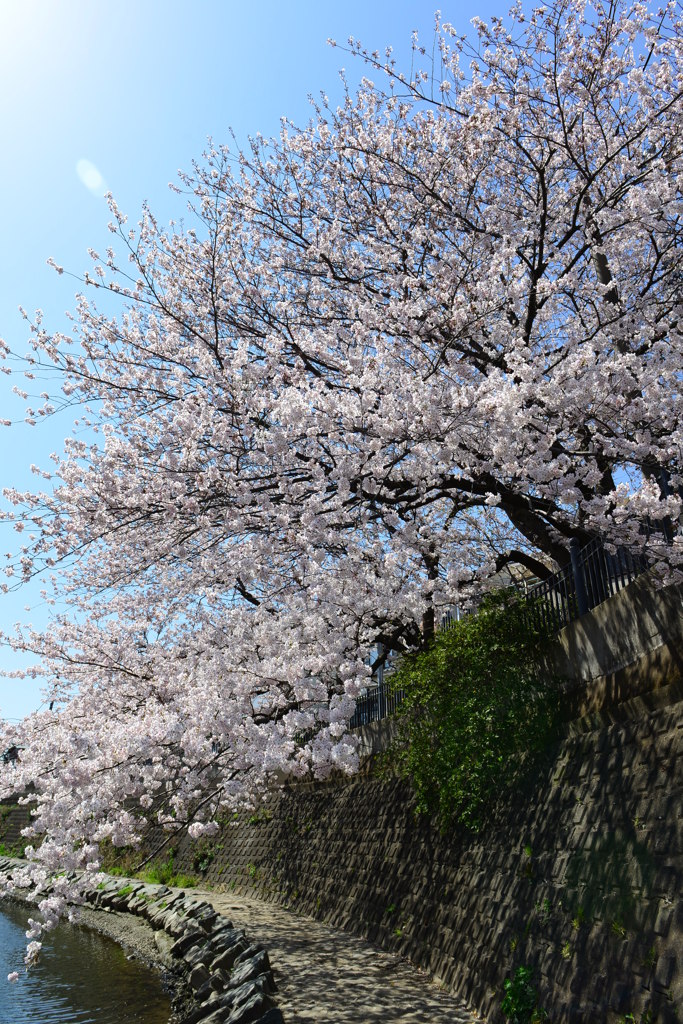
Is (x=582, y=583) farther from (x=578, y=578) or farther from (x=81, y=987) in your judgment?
(x=81, y=987)

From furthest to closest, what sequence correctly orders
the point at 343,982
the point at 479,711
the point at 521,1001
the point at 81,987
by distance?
the point at 81,987 < the point at 479,711 < the point at 343,982 < the point at 521,1001

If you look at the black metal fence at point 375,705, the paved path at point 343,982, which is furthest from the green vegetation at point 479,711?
the black metal fence at point 375,705

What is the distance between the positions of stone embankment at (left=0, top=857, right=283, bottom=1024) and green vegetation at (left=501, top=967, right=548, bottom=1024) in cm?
216

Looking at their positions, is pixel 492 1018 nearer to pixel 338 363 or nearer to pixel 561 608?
pixel 561 608

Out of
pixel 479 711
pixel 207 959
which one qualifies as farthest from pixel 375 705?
pixel 479 711

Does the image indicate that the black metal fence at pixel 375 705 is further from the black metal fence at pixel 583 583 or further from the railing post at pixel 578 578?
the railing post at pixel 578 578

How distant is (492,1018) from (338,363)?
733 cm

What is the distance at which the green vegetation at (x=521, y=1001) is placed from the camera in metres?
6.54

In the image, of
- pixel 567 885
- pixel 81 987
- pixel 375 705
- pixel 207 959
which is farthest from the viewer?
pixel 375 705

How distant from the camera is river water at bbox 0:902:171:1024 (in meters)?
10.7

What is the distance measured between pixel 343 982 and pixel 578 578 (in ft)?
18.9

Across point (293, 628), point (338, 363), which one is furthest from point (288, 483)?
point (293, 628)

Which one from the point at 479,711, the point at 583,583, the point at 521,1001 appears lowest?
the point at 521,1001

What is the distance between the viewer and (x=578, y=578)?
921 cm
